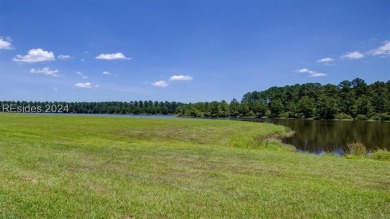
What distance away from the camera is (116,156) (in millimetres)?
19844

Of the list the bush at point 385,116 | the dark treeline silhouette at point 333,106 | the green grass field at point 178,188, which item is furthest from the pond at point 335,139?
the dark treeline silhouette at point 333,106

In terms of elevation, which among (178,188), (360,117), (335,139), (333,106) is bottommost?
(335,139)

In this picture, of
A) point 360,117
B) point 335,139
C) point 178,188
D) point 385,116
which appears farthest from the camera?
point 360,117

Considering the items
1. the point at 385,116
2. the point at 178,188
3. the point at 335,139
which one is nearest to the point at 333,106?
the point at 385,116

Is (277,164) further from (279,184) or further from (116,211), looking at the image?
(116,211)

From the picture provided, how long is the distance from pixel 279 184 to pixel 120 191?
6.38m

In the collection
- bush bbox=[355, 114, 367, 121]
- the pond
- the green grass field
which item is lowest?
the pond

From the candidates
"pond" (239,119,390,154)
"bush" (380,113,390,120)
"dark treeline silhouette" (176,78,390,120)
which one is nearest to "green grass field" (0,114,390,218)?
"pond" (239,119,390,154)

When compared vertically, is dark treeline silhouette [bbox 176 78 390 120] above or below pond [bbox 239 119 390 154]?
above

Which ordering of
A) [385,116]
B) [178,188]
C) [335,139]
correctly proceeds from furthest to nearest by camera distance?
[385,116]
[335,139]
[178,188]

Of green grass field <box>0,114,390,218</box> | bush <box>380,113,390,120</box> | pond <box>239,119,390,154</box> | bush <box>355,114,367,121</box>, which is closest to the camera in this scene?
green grass field <box>0,114,390,218</box>

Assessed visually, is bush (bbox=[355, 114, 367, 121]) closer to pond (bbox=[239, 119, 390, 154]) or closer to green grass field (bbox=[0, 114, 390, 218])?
pond (bbox=[239, 119, 390, 154])

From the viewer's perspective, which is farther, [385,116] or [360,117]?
[360,117]

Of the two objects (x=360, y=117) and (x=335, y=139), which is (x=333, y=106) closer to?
(x=360, y=117)
